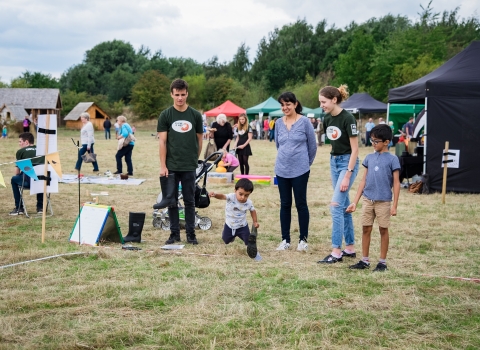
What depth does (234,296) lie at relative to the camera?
4.93 metres

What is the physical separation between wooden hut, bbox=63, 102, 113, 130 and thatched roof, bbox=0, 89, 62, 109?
87.3 inches

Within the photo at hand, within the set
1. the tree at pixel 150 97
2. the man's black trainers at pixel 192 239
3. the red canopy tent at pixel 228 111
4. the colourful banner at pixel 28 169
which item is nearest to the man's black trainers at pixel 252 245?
the man's black trainers at pixel 192 239

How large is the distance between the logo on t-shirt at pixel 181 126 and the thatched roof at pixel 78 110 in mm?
62072

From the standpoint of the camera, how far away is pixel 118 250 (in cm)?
671

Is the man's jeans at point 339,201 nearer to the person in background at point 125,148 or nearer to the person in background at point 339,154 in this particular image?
the person in background at point 339,154

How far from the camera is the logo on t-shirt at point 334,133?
6457mm

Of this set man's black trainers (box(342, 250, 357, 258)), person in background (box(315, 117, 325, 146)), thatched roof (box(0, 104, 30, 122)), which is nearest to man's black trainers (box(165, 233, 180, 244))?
man's black trainers (box(342, 250, 357, 258))

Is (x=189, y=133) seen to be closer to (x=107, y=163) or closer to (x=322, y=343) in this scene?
(x=322, y=343)

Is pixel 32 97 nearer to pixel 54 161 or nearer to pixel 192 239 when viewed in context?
pixel 54 161

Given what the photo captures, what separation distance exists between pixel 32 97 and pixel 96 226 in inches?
2554

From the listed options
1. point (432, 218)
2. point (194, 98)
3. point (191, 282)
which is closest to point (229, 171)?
point (432, 218)

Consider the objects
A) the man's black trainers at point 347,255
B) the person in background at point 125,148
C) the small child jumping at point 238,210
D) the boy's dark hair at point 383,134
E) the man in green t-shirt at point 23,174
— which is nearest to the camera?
the boy's dark hair at point 383,134

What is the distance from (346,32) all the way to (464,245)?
7866 cm

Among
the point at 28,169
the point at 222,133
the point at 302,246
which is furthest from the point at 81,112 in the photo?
the point at 302,246
